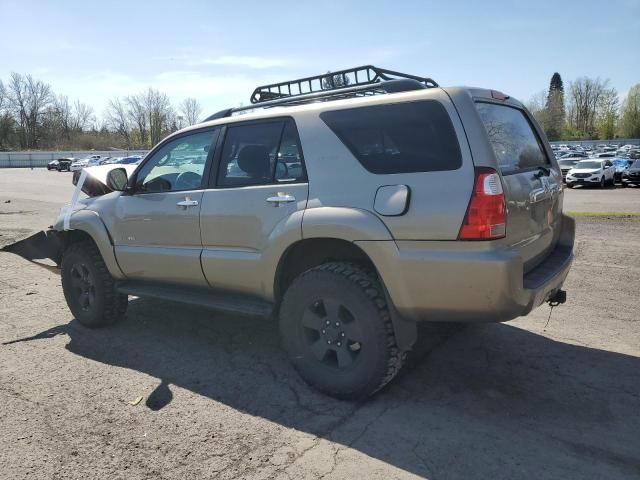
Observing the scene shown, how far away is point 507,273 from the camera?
2.96 m

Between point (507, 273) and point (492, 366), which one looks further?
point (492, 366)

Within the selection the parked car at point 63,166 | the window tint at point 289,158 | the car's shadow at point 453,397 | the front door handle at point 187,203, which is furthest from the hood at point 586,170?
the parked car at point 63,166

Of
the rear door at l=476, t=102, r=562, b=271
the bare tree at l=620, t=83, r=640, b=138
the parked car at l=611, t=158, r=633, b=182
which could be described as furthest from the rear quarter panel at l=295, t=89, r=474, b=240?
the bare tree at l=620, t=83, r=640, b=138

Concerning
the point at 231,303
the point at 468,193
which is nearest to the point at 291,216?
the point at 231,303

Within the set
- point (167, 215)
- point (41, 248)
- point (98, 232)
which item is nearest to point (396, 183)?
point (167, 215)

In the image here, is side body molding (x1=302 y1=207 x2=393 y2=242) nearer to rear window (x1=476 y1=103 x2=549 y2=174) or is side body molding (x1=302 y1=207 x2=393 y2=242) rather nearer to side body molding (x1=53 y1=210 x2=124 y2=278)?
rear window (x1=476 y1=103 x2=549 y2=174)

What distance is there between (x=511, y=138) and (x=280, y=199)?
166 cm

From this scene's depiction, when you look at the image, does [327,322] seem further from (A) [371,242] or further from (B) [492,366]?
(B) [492,366]

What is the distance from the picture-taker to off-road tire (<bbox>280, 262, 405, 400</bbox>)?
3.32 metres

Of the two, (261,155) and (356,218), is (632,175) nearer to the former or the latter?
(261,155)

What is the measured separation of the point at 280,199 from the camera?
12.1ft

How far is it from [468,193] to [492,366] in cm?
168

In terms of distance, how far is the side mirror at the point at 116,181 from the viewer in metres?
4.77

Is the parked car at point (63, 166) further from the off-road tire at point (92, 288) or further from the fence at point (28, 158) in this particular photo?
the off-road tire at point (92, 288)
